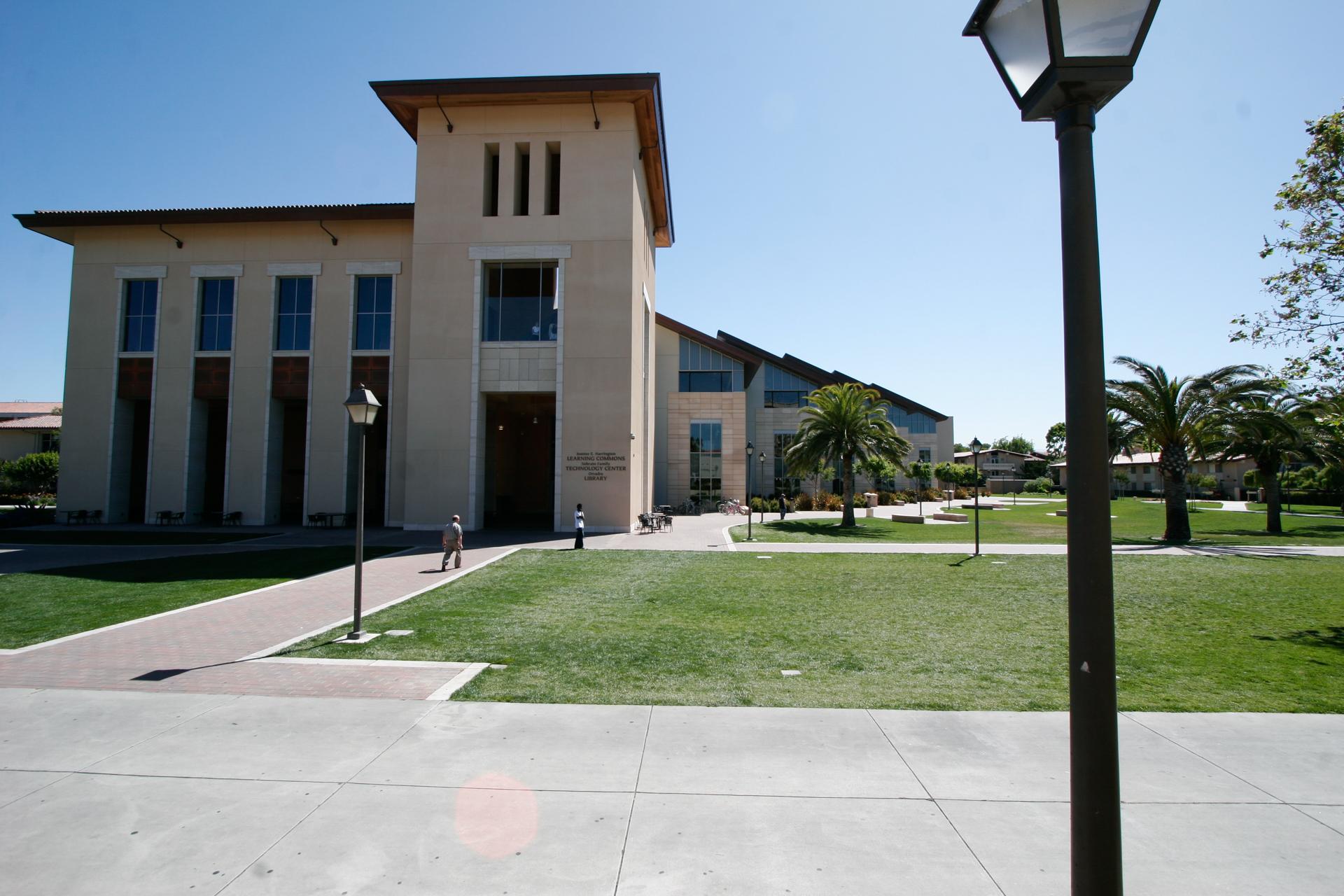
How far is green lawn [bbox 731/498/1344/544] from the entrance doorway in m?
13.8

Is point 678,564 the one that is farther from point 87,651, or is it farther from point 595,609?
point 87,651

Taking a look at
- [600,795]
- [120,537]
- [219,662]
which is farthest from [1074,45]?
[120,537]

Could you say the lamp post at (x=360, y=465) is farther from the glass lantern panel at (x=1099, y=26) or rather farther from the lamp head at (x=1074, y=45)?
the glass lantern panel at (x=1099, y=26)

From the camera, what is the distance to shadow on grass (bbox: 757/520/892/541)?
2777cm

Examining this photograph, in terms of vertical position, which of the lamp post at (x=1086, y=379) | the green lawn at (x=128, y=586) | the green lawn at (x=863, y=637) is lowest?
the green lawn at (x=128, y=586)

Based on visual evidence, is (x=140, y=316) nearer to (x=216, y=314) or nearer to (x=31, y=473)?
(x=216, y=314)

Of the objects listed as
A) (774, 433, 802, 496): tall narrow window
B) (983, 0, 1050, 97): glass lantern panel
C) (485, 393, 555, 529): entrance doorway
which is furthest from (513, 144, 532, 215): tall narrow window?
(983, 0, 1050, 97): glass lantern panel

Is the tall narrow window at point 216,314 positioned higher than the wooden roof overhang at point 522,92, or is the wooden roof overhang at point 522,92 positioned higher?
the wooden roof overhang at point 522,92

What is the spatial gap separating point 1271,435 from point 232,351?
47272mm

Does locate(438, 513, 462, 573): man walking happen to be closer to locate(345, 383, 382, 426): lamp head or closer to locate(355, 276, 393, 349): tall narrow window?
locate(345, 383, 382, 426): lamp head

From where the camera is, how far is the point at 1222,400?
26688mm

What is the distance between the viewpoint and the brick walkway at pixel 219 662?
727 cm

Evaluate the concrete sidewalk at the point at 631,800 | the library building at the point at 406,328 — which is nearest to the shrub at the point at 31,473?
the library building at the point at 406,328

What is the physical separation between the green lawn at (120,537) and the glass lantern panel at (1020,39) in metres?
27.8
